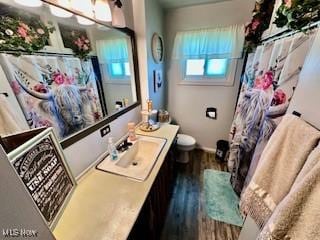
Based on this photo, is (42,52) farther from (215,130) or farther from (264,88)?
(215,130)

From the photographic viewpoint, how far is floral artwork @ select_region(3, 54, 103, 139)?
0.74 meters

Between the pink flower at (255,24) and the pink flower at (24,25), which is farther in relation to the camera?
the pink flower at (255,24)

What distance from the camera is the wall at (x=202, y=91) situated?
1987 millimetres

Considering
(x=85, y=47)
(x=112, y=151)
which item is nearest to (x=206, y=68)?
(x=85, y=47)

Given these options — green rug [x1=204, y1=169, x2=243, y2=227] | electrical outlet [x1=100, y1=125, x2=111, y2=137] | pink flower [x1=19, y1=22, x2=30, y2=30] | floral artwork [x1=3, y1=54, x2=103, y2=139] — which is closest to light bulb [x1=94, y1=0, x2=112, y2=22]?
floral artwork [x1=3, y1=54, x2=103, y2=139]

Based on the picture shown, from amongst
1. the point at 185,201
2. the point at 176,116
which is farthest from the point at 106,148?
the point at 176,116

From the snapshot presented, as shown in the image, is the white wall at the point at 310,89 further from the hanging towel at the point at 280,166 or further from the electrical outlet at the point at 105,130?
the electrical outlet at the point at 105,130

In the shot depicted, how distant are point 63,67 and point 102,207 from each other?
36.0 inches

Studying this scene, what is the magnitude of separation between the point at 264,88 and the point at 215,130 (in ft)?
4.69

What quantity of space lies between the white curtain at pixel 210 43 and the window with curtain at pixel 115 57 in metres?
1.04

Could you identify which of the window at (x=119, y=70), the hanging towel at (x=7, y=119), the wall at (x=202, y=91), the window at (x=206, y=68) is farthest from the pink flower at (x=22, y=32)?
the window at (x=206, y=68)

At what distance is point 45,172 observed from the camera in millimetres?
668

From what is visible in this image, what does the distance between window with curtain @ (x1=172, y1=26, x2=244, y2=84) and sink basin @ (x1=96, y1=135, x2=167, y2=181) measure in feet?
4.72

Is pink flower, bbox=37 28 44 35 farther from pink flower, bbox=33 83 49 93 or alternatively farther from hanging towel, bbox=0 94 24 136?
hanging towel, bbox=0 94 24 136
